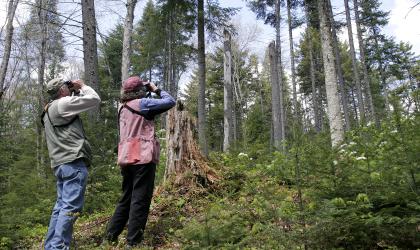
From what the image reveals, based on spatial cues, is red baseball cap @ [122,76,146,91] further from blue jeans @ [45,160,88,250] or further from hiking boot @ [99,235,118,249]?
hiking boot @ [99,235,118,249]

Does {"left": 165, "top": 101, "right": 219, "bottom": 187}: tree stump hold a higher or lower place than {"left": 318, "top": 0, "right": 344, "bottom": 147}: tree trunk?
lower

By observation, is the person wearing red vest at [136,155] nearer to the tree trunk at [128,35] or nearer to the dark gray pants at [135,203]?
the dark gray pants at [135,203]

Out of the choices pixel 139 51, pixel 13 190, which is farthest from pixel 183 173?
pixel 139 51

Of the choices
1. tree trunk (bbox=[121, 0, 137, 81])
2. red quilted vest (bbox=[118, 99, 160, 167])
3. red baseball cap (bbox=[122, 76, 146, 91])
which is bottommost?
red quilted vest (bbox=[118, 99, 160, 167])

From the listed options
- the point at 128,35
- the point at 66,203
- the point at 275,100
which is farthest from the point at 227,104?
the point at 66,203

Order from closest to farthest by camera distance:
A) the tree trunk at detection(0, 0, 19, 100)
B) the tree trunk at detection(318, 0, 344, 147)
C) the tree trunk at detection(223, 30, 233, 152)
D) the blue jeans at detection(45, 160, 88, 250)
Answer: the blue jeans at detection(45, 160, 88, 250)
the tree trunk at detection(318, 0, 344, 147)
the tree trunk at detection(0, 0, 19, 100)
the tree trunk at detection(223, 30, 233, 152)

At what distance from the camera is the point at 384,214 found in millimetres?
3213

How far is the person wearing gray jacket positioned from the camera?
3.94m

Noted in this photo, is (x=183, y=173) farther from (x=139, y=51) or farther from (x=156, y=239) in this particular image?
(x=139, y=51)

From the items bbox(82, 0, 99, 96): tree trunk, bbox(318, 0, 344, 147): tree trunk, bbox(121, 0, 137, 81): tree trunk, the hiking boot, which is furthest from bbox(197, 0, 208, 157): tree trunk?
the hiking boot

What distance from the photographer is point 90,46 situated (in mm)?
10508

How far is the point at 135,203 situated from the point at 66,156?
0.93 m

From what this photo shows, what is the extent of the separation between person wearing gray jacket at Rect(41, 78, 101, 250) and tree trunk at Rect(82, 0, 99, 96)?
610 centimetres

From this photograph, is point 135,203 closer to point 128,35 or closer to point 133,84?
point 133,84
